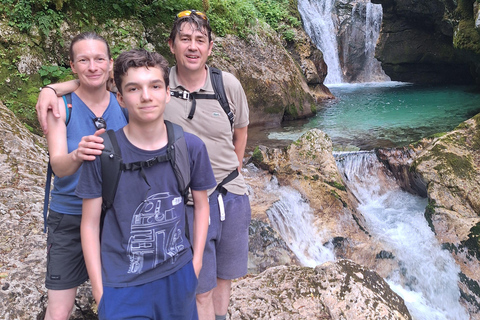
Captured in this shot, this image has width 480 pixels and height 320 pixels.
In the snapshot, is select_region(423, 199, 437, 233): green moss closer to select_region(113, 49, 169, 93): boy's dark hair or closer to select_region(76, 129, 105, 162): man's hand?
select_region(113, 49, 169, 93): boy's dark hair

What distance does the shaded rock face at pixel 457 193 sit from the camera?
5.41 metres

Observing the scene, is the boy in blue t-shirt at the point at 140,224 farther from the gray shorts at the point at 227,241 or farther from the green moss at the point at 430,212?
the green moss at the point at 430,212

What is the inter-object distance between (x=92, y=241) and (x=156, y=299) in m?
0.42

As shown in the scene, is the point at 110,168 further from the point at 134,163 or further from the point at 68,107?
the point at 68,107

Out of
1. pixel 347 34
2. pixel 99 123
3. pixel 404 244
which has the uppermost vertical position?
pixel 347 34

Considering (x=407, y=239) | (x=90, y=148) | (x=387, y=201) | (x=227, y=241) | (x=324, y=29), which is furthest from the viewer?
(x=324, y=29)

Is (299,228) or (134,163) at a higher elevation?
(134,163)

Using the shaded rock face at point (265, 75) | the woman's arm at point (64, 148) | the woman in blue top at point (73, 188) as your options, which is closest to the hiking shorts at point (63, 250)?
the woman in blue top at point (73, 188)

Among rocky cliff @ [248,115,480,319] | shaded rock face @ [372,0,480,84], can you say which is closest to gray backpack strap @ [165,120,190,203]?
rocky cliff @ [248,115,480,319]

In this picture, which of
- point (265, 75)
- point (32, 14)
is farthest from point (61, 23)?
point (265, 75)

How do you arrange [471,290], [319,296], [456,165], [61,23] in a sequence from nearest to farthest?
[319,296]
[471,290]
[456,165]
[61,23]

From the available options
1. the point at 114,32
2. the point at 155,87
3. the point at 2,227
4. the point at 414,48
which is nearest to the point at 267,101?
the point at 114,32

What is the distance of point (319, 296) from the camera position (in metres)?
3.02

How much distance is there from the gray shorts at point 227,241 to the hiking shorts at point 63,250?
2.47 ft
